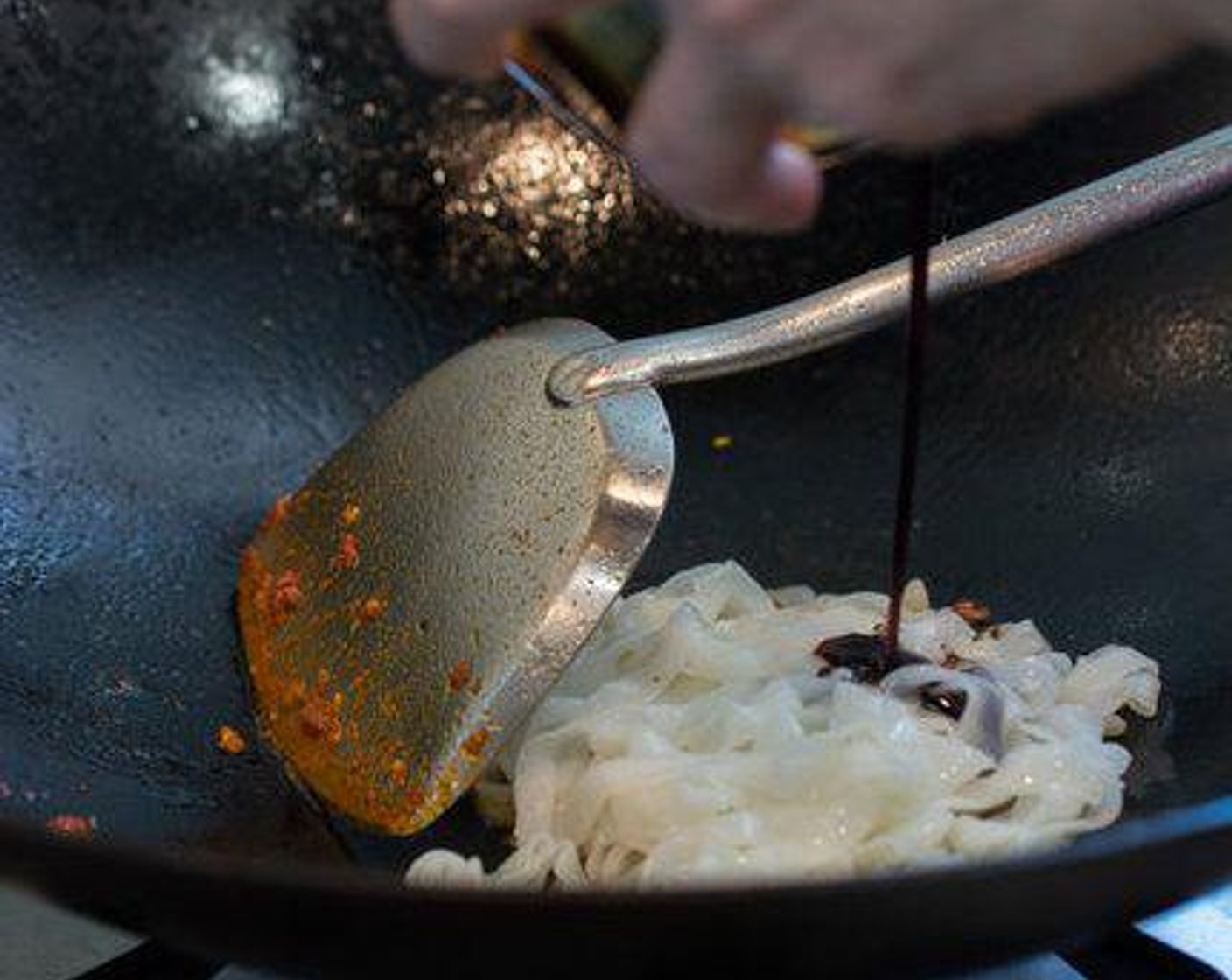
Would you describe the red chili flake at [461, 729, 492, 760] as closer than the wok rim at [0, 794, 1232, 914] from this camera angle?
No

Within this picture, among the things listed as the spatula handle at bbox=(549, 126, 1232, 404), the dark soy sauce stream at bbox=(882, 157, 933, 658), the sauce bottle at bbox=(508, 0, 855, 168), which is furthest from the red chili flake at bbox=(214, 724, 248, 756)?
the sauce bottle at bbox=(508, 0, 855, 168)

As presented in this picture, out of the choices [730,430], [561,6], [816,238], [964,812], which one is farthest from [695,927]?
[816,238]

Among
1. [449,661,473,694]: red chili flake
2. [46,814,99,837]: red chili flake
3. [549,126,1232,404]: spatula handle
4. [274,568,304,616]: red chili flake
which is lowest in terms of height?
[46,814,99,837]: red chili flake

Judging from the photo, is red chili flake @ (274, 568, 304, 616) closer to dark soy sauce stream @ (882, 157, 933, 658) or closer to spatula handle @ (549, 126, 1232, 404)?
spatula handle @ (549, 126, 1232, 404)

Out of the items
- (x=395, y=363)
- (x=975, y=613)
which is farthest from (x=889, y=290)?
(x=395, y=363)

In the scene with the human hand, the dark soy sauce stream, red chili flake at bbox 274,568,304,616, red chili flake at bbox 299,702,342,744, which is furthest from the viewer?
red chili flake at bbox 274,568,304,616

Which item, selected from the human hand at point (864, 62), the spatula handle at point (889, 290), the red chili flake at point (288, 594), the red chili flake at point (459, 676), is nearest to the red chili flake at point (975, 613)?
the spatula handle at point (889, 290)
